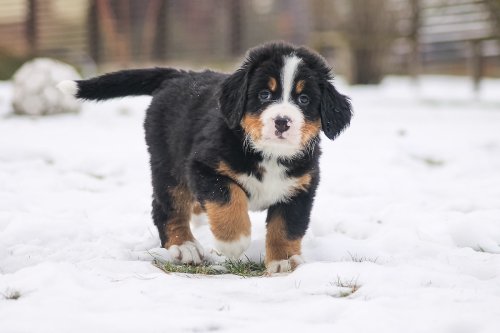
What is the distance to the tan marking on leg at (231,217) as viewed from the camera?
2.82m

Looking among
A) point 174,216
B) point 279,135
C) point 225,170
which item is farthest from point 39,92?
point 279,135

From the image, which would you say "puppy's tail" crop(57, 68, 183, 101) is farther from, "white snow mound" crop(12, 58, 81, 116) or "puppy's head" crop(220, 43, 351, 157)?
"white snow mound" crop(12, 58, 81, 116)

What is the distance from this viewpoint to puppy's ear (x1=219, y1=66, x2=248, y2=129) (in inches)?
112

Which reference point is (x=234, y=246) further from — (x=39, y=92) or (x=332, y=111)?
(x=39, y=92)

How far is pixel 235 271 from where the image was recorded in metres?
2.77

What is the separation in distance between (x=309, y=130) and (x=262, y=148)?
0.73 feet

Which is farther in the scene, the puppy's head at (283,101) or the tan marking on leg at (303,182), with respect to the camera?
the tan marking on leg at (303,182)

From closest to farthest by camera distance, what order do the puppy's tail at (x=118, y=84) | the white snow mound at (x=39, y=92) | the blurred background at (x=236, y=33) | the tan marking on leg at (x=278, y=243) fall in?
the tan marking on leg at (x=278, y=243) < the puppy's tail at (x=118, y=84) < the white snow mound at (x=39, y=92) < the blurred background at (x=236, y=33)

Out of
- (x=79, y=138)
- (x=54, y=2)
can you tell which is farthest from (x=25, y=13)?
(x=79, y=138)

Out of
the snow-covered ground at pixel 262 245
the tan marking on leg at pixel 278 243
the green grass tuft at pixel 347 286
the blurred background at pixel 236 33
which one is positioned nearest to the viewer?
the snow-covered ground at pixel 262 245

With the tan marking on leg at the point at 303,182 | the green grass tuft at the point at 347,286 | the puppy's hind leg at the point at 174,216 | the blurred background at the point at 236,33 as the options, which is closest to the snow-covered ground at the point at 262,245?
the green grass tuft at the point at 347,286

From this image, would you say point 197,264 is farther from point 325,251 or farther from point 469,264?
point 469,264

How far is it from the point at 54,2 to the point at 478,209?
12.9 metres

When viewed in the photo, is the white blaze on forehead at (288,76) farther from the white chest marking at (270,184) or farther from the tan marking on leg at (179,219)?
the tan marking on leg at (179,219)
